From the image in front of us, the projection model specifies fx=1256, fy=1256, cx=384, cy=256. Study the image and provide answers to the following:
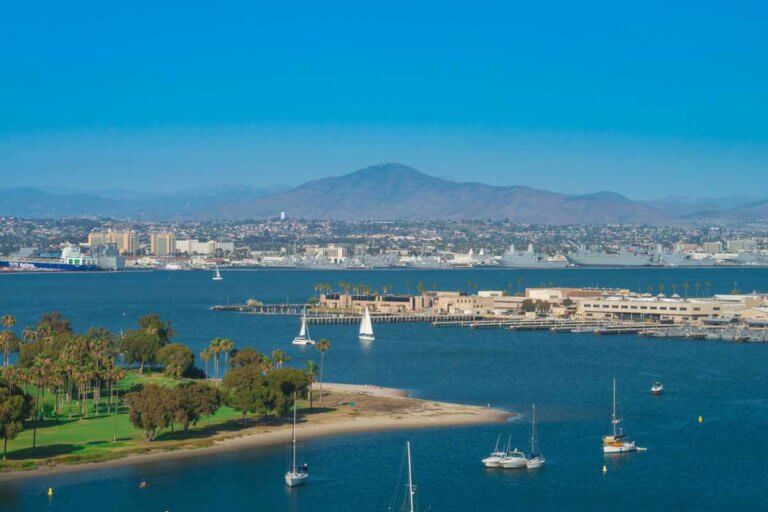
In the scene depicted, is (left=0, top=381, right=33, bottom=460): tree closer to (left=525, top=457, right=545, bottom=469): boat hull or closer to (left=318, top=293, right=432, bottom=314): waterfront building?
(left=525, top=457, right=545, bottom=469): boat hull

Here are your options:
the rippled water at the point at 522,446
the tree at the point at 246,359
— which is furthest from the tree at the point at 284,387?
the tree at the point at 246,359

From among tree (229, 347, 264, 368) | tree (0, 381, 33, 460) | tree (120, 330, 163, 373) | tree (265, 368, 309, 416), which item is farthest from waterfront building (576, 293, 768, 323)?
tree (0, 381, 33, 460)

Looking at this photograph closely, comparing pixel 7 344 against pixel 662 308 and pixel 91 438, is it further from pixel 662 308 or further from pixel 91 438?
pixel 662 308

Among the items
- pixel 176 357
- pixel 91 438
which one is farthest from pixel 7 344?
pixel 91 438

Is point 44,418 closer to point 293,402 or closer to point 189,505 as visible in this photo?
point 293,402

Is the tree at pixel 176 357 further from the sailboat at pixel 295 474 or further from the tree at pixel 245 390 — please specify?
the sailboat at pixel 295 474

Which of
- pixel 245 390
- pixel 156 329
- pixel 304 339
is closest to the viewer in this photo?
pixel 245 390

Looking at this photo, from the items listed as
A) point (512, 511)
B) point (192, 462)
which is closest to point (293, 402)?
point (192, 462)
